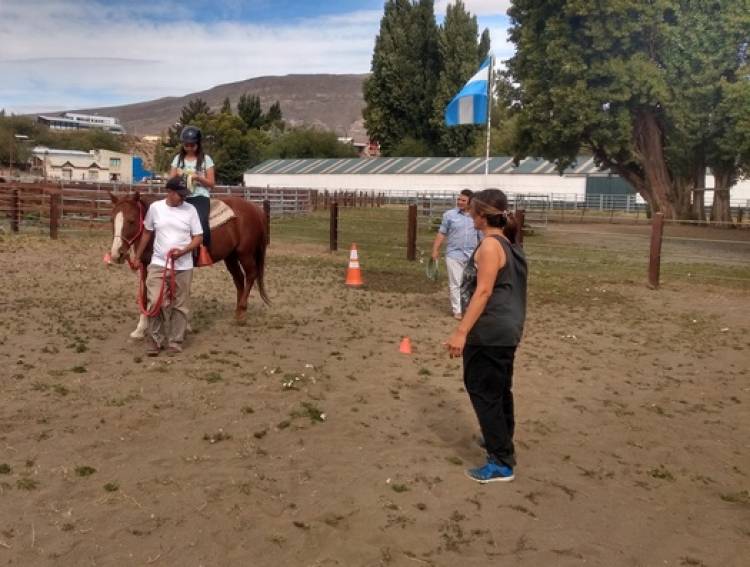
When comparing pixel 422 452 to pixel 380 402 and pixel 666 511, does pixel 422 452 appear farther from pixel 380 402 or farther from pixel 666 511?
pixel 666 511

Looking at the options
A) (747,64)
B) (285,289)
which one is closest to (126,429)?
(285,289)

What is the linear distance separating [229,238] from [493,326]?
441cm

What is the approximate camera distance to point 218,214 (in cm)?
770

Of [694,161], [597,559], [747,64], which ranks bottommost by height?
[597,559]

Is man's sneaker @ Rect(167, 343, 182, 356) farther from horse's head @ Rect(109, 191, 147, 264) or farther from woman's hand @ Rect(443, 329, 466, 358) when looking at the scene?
woman's hand @ Rect(443, 329, 466, 358)

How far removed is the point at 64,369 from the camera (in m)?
6.01

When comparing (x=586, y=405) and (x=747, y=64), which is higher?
(x=747, y=64)

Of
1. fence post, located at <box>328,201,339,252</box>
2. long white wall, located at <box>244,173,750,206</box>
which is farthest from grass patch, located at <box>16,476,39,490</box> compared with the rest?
long white wall, located at <box>244,173,750,206</box>

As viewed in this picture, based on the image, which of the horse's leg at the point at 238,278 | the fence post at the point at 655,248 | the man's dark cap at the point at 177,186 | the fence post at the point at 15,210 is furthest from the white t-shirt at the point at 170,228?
the fence post at the point at 15,210

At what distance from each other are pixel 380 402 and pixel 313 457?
4.06ft

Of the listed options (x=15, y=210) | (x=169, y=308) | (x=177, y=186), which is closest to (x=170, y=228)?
(x=177, y=186)

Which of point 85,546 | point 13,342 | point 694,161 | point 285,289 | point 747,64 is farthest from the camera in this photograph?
point 694,161

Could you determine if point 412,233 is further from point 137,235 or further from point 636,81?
point 636,81

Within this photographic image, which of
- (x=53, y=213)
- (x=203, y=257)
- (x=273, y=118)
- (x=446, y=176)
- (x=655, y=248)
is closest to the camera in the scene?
(x=203, y=257)
